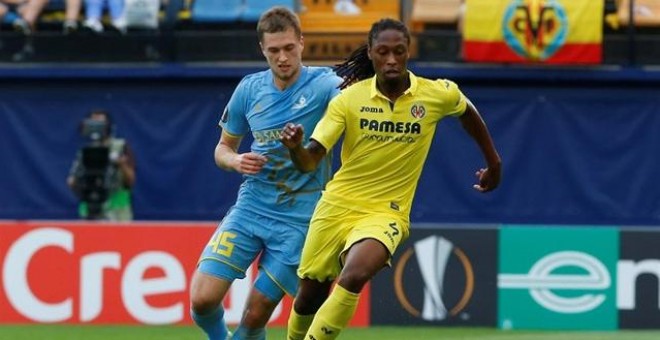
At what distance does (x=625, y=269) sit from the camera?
13883 millimetres

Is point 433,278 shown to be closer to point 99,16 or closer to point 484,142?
point 484,142

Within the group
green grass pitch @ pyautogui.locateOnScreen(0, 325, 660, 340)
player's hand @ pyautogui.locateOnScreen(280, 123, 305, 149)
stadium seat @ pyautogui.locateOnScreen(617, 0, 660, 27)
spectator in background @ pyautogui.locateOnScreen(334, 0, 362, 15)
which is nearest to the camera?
player's hand @ pyautogui.locateOnScreen(280, 123, 305, 149)

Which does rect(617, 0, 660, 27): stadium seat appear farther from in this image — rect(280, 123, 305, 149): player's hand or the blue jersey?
rect(280, 123, 305, 149): player's hand

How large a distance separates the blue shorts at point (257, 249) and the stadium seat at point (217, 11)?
1099 centimetres

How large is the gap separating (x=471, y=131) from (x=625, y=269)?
5379 mm

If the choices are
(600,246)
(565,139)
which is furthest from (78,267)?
(565,139)

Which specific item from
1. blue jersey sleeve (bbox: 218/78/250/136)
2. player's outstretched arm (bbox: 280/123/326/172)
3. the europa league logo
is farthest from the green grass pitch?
player's outstretched arm (bbox: 280/123/326/172)

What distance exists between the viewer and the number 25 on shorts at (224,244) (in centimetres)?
909

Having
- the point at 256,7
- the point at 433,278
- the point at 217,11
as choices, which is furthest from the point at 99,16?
the point at 433,278

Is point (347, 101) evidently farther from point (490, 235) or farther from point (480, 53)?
point (480, 53)

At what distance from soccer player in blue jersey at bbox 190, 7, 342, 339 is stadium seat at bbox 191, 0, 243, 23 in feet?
35.6

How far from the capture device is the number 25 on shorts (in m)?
9.09

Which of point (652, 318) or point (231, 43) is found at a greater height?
point (231, 43)

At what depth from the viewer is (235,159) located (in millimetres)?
8820
